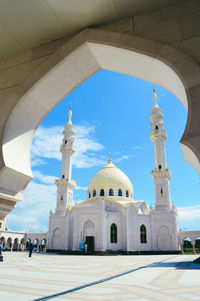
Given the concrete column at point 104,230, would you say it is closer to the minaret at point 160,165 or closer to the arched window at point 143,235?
the arched window at point 143,235

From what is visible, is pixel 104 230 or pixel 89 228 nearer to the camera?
pixel 104 230

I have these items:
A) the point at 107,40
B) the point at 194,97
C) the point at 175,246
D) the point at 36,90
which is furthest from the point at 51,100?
the point at 175,246

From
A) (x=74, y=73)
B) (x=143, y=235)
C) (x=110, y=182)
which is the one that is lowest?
(x=143, y=235)

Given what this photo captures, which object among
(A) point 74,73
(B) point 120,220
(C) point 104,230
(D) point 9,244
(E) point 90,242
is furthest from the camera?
(D) point 9,244

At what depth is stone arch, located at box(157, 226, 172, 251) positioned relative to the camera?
24792mm

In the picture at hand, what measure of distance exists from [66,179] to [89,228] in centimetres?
715

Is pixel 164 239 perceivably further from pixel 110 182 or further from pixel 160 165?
pixel 110 182


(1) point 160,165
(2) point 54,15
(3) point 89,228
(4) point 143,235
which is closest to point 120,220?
(4) point 143,235

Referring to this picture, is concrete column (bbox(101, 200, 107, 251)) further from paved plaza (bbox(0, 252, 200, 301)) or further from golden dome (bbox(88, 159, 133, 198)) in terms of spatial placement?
paved plaza (bbox(0, 252, 200, 301))

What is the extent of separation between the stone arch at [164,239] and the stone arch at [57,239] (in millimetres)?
11278

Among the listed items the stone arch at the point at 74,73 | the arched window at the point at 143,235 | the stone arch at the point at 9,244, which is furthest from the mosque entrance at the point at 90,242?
the stone arch at the point at 74,73

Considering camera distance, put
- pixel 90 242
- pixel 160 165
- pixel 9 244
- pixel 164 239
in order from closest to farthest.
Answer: pixel 164 239
pixel 90 242
pixel 160 165
pixel 9 244

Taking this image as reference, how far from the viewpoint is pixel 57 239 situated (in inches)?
1121

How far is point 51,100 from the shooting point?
10.2ft
